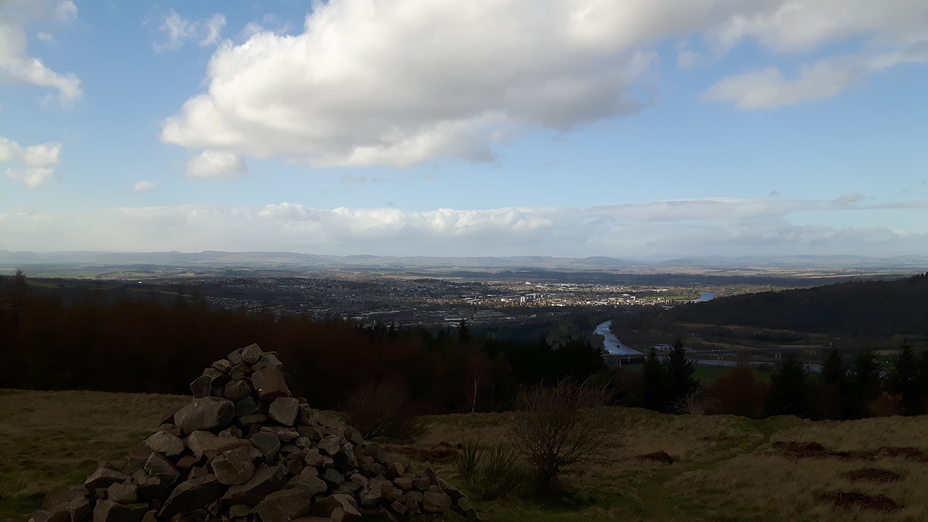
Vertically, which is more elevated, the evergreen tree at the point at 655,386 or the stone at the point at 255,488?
the stone at the point at 255,488

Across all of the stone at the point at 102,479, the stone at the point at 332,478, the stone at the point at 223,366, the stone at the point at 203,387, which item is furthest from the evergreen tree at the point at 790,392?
the stone at the point at 102,479

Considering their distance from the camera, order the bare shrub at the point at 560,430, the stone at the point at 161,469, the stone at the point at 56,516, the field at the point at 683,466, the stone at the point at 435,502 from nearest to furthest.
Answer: the stone at the point at 56,516, the stone at the point at 161,469, the stone at the point at 435,502, the field at the point at 683,466, the bare shrub at the point at 560,430

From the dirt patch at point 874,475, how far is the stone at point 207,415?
58.2ft

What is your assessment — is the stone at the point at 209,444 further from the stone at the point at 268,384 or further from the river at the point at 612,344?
the river at the point at 612,344

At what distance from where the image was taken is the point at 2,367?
39.7 metres

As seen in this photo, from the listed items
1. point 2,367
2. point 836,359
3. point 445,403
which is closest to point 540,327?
point 445,403

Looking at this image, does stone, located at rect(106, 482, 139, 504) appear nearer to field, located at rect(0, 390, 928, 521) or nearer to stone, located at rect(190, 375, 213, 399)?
stone, located at rect(190, 375, 213, 399)

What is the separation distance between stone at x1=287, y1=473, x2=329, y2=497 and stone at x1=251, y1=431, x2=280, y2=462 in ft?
2.10

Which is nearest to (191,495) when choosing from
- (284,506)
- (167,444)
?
(167,444)

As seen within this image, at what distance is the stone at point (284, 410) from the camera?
10406 millimetres

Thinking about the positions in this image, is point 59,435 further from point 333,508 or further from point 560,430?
point 560,430

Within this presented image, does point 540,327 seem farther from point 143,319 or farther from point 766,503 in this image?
point 766,503

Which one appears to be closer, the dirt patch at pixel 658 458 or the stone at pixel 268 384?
the stone at pixel 268 384

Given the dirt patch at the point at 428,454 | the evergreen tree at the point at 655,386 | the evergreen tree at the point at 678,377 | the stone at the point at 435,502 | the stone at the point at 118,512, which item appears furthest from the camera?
the evergreen tree at the point at 655,386
